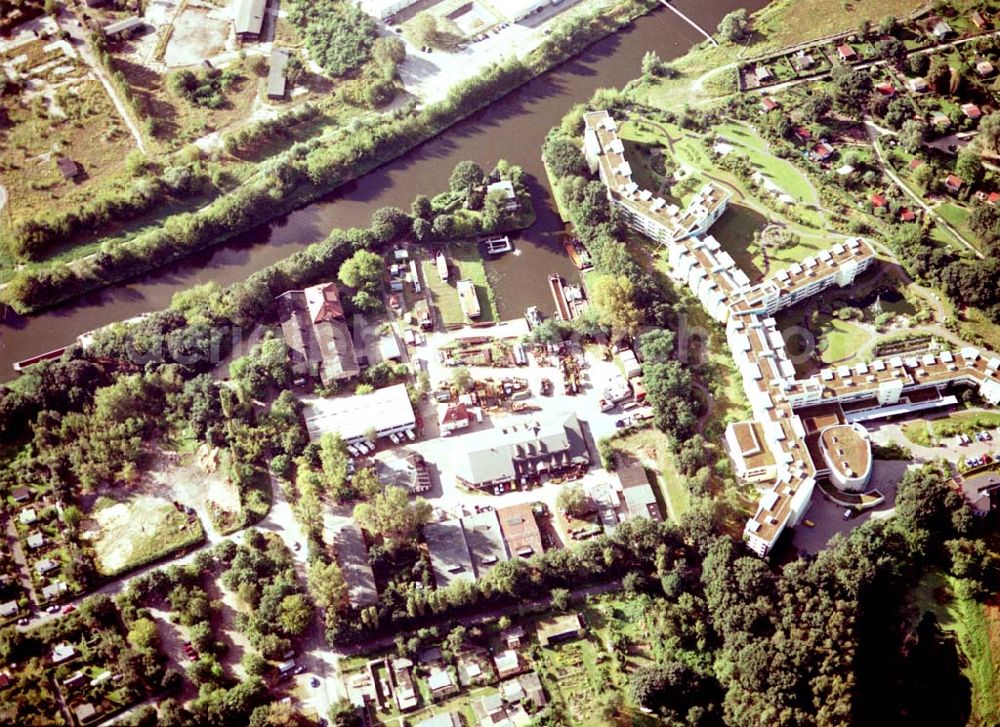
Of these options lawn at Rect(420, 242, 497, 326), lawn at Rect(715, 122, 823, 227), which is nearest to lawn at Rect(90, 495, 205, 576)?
lawn at Rect(420, 242, 497, 326)

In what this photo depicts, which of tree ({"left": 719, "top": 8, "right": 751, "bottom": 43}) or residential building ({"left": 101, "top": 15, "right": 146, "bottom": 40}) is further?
residential building ({"left": 101, "top": 15, "right": 146, "bottom": 40})

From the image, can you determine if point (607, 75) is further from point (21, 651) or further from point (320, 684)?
point (21, 651)

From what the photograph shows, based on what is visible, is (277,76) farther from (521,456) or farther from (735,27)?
(521,456)

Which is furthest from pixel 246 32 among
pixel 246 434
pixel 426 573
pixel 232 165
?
pixel 426 573

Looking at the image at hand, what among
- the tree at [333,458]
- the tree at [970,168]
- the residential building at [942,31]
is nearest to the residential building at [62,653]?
the tree at [333,458]

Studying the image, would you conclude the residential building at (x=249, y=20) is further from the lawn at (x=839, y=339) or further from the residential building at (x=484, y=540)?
the lawn at (x=839, y=339)

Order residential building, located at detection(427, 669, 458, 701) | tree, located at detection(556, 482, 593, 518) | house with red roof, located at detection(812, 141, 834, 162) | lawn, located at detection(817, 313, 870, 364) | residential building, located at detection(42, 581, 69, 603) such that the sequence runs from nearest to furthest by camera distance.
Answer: residential building, located at detection(427, 669, 458, 701)
residential building, located at detection(42, 581, 69, 603)
tree, located at detection(556, 482, 593, 518)
lawn, located at detection(817, 313, 870, 364)
house with red roof, located at detection(812, 141, 834, 162)

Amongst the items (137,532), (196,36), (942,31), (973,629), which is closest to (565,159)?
(942,31)

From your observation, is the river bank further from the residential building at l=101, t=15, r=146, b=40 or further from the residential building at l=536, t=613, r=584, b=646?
the residential building at l=536, t=613, r=584, b=646
